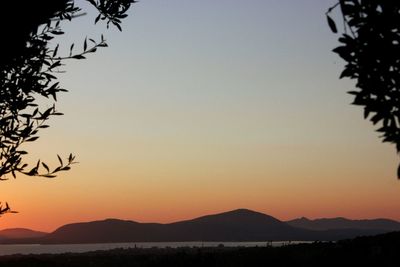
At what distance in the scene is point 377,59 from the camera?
6488 mm

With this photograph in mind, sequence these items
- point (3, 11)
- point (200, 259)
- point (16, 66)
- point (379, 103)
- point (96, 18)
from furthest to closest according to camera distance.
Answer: point (200, 259), point (96, 18), point (16, 66), point (3, 11), point (379, 103)

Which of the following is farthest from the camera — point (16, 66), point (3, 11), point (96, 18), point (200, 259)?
point (200, 259)

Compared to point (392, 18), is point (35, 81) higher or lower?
higher

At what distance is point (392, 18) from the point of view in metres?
6.43

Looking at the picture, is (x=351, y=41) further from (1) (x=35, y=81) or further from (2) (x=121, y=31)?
(2) (x=121, y=31)

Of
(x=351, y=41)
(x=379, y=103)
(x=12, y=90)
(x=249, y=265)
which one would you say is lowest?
(x=249, y=265)

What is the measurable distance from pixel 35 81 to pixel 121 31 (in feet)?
10.5

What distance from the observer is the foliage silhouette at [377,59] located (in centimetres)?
636

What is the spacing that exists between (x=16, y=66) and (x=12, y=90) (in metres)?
0.54

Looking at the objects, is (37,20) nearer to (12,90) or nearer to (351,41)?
(12,90)

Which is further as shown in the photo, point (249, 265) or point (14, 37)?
point (249, 265)

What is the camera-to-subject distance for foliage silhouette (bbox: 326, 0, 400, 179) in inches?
251

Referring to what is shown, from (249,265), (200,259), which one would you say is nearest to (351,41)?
(249,265)

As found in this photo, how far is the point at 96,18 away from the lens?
15.2 m
